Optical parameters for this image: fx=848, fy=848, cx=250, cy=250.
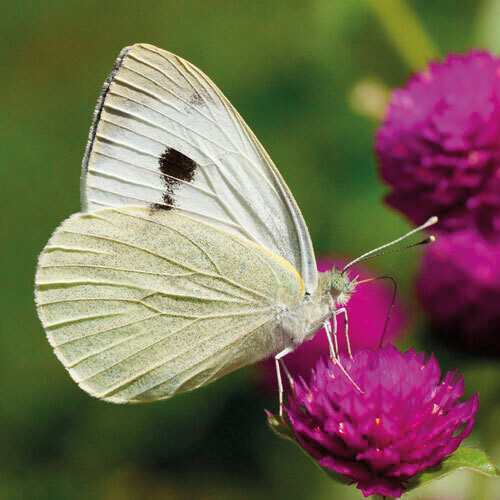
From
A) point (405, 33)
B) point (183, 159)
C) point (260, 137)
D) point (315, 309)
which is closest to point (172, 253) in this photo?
point (183, 159)

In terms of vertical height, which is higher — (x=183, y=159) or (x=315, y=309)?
(x=183, y=159)

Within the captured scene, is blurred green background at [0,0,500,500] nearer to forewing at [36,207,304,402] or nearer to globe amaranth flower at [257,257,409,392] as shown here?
globe amaranth flower at [257,257,409,392]

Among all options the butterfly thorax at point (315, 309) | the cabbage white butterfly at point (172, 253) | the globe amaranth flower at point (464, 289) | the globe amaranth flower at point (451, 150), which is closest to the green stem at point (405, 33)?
the globe amaranth flower at point (451, 150)

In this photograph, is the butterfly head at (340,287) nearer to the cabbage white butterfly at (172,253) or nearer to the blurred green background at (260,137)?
the cabbage white butterfly at (172,253)

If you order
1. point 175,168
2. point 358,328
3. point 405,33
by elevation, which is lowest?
Result: point 358,328

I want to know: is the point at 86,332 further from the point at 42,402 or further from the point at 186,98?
the point at 42,402

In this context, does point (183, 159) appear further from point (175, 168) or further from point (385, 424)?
point (385, 424)

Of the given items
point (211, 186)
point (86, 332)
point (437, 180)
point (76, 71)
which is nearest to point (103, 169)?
point (211, 186)
